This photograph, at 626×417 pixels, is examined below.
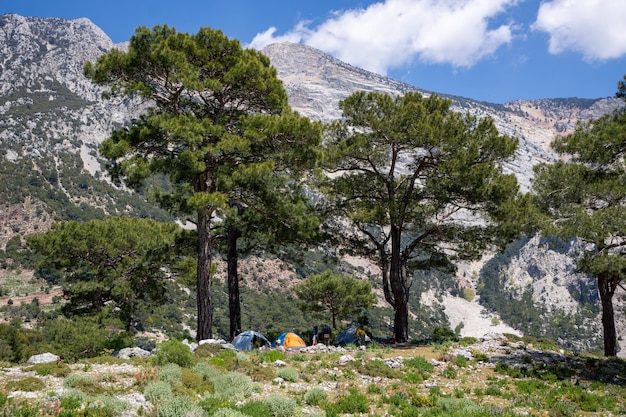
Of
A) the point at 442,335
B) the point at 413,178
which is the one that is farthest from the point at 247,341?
the point at 413,178

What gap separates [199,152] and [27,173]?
128 m

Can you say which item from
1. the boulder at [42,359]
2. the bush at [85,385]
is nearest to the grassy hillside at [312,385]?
the bush at [85,385]

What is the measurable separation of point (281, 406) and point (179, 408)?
5.90 ft

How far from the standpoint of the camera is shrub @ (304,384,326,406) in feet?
26.9

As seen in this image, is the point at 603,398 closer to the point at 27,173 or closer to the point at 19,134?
the point at 27,173

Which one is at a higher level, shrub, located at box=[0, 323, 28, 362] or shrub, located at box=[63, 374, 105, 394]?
shrub, located at box=[63, 374, 105, 394]

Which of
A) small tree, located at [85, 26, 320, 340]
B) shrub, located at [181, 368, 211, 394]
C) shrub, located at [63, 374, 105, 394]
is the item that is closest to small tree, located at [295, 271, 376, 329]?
small tree, located at [85, 26, 320, 340]

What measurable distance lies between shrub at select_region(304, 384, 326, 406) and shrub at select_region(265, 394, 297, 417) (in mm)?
654

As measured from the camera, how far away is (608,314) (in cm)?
1841

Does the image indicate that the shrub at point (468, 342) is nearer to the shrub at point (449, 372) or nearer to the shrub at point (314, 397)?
the shrub at point (449, 372)

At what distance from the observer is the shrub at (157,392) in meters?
7.12

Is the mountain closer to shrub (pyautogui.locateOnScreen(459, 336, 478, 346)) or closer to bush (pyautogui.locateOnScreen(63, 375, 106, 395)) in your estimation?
shrub (pyautogui.locateOnScreen(459, 336, 478, 346))

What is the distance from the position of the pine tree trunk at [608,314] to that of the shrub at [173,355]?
17.5 metres

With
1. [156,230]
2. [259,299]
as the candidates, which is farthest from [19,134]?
[156,230]
